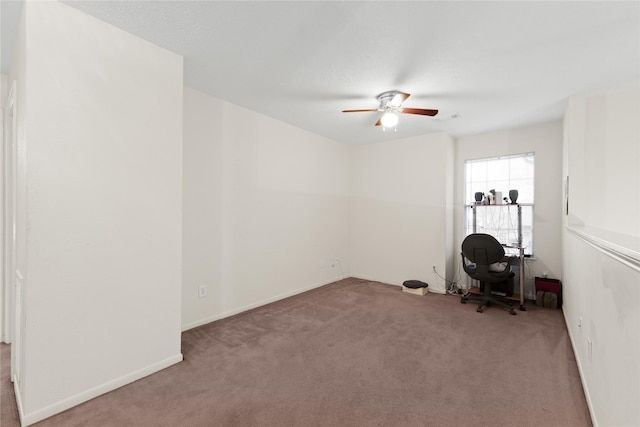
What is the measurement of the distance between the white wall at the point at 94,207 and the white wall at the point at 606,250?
269 centimetres

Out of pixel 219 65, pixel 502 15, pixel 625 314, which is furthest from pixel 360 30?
pixel 625 314

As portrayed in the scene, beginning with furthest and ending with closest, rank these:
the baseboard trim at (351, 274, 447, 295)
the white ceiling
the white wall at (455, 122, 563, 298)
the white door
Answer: the baseboard trim at (351, 274, 447, 295) < the white wall at (455, 122, 563, 298) < the white door < the white ceiling

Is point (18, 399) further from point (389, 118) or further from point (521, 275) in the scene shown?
point (521, 275)

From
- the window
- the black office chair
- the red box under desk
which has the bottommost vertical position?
the red box under desk

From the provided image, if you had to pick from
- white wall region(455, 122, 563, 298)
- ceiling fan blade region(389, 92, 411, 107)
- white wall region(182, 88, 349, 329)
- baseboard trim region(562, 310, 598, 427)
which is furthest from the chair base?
ceiling fan blade region(389, 92, 411, 107)

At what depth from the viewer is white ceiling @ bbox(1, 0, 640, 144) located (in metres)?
1.81

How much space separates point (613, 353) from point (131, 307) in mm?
2899

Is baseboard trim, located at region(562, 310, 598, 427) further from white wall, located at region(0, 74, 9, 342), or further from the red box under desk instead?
white wall, located at region(0, 74, 9, 342)

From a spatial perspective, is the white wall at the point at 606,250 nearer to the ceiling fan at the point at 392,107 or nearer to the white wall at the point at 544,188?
the white wall at the point at 544,188

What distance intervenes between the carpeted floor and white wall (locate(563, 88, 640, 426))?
32 centimetres

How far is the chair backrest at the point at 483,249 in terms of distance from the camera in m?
3.48

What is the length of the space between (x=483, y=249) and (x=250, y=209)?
3.01m

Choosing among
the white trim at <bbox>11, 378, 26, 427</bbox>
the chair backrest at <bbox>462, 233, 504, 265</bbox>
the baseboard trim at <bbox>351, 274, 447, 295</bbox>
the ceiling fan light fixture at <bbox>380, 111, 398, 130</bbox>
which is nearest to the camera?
the white trim at <bbox>11, 378, 26, 427</bbox>

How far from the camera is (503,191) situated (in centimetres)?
438
